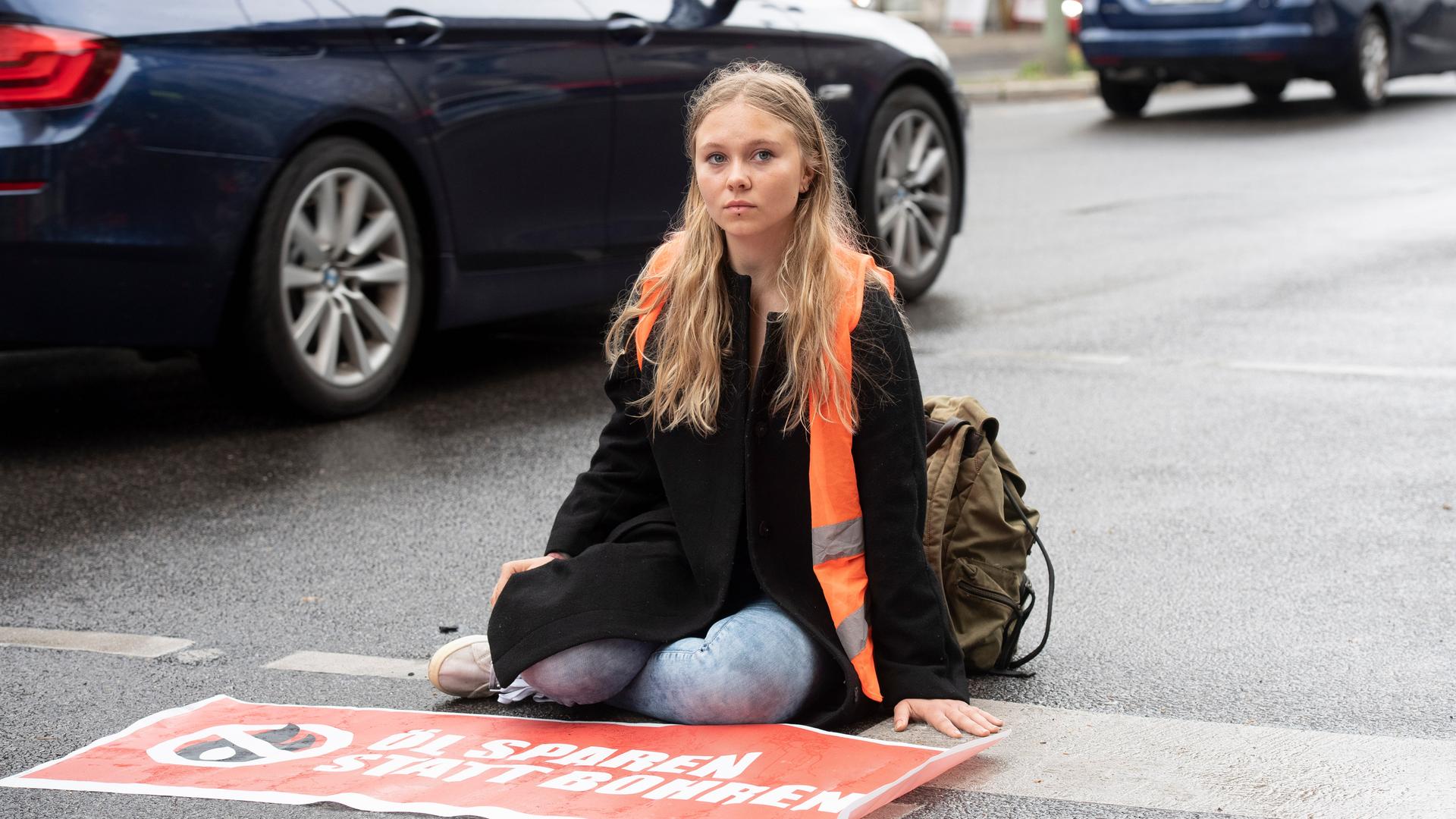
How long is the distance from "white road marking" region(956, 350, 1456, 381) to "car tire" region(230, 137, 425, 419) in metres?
2.04

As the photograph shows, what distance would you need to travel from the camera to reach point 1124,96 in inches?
613

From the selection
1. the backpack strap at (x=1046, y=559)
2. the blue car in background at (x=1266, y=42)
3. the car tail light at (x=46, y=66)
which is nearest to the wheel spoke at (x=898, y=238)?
the car tail light at (x=46, y=66)

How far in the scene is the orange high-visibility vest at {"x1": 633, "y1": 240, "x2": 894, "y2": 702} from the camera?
10.1ft

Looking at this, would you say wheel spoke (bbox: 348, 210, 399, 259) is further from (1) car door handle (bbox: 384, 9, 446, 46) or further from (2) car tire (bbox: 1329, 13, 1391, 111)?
(2) car tire (bbox: 1329, 13, 1391, 111)

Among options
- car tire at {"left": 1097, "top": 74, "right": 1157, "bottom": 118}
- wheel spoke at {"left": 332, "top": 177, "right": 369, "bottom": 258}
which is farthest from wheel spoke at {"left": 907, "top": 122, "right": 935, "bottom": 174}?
car tire at {"left": 1097, "top": 74, "right": 1157, "bottom": 118}

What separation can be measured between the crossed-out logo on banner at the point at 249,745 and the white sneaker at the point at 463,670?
0.23m

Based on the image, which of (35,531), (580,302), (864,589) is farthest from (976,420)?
(580,302)

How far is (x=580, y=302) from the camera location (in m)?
6.16

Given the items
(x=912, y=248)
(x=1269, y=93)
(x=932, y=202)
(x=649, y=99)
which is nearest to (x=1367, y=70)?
(x=1269, y=93)

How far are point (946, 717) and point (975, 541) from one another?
1.32ft

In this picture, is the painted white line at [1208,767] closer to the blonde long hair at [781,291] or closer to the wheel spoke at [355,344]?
the blonde long hair at [781,291]

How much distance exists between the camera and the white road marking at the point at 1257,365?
237 inches

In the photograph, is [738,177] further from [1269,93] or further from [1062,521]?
[1269,93]

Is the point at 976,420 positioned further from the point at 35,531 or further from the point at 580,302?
the point at 580,302
